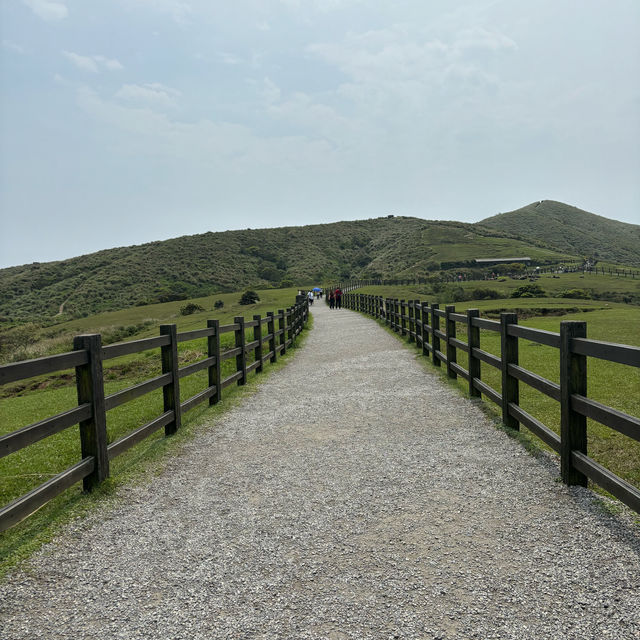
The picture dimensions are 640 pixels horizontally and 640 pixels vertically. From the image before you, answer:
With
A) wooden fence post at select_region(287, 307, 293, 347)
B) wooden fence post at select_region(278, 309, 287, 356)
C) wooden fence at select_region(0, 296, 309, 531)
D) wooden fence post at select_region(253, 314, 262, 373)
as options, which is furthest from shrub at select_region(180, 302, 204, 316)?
wooden fence at select_region(0, 296, 309, 531)

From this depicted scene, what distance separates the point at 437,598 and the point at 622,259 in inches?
7398

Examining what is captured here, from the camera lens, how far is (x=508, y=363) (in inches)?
250

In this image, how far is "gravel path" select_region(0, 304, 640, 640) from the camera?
9.00 ft

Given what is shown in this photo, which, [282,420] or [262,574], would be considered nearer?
[262,574]

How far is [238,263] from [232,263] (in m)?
1.41

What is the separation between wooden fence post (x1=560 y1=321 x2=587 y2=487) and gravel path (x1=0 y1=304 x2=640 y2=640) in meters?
0.19

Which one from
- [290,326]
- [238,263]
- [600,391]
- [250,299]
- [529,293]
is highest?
[238,263]

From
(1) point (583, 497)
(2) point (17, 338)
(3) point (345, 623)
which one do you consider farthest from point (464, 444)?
(2) point (17, 338)

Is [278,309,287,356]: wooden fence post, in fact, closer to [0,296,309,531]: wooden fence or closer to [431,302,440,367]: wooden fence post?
[431,302,440,367]: wooden fence post

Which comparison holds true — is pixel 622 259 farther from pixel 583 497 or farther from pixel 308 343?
pixel 583 497

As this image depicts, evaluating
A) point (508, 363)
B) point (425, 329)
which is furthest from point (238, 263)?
point (508, 363)

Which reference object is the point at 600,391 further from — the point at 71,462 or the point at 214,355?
the point at 71,462

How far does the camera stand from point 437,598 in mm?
2912

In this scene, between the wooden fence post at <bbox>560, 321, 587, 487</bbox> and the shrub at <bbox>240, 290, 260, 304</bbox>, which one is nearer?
the wooden fence post at <bbox>560, 321, 587, 487</bbox>
